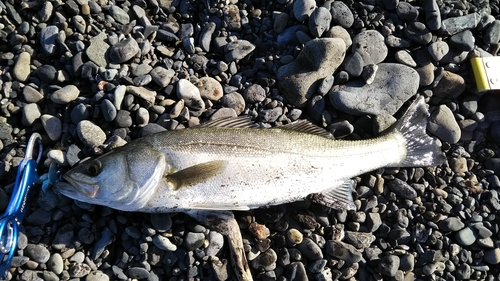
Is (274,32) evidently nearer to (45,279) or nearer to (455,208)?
(455,208)

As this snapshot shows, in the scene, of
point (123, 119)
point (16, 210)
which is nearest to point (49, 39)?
point (123, 119)

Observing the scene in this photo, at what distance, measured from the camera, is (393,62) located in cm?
456

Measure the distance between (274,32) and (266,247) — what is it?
235 centimetres

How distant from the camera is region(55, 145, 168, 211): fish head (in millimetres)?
3396

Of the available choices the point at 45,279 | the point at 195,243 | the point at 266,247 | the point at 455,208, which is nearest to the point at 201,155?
the point at 195,243

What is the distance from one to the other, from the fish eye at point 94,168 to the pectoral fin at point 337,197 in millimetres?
1956

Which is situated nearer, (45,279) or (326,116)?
(45,279)

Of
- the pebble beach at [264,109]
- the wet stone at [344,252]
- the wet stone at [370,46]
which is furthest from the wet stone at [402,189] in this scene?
the wet stone at [370,46]

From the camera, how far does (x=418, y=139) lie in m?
4.25

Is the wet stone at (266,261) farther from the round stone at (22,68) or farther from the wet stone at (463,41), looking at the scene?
the wet stone at (463,41)

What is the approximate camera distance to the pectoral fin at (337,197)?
13.1ft

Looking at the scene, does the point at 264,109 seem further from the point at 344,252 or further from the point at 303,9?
the point at 344,252

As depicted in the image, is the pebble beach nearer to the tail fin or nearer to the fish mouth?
the tail fin

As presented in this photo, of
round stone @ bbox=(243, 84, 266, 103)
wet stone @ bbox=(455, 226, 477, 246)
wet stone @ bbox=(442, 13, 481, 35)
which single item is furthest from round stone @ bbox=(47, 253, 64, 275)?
wet stone @ bbox=(442, 13, 481, 35)
